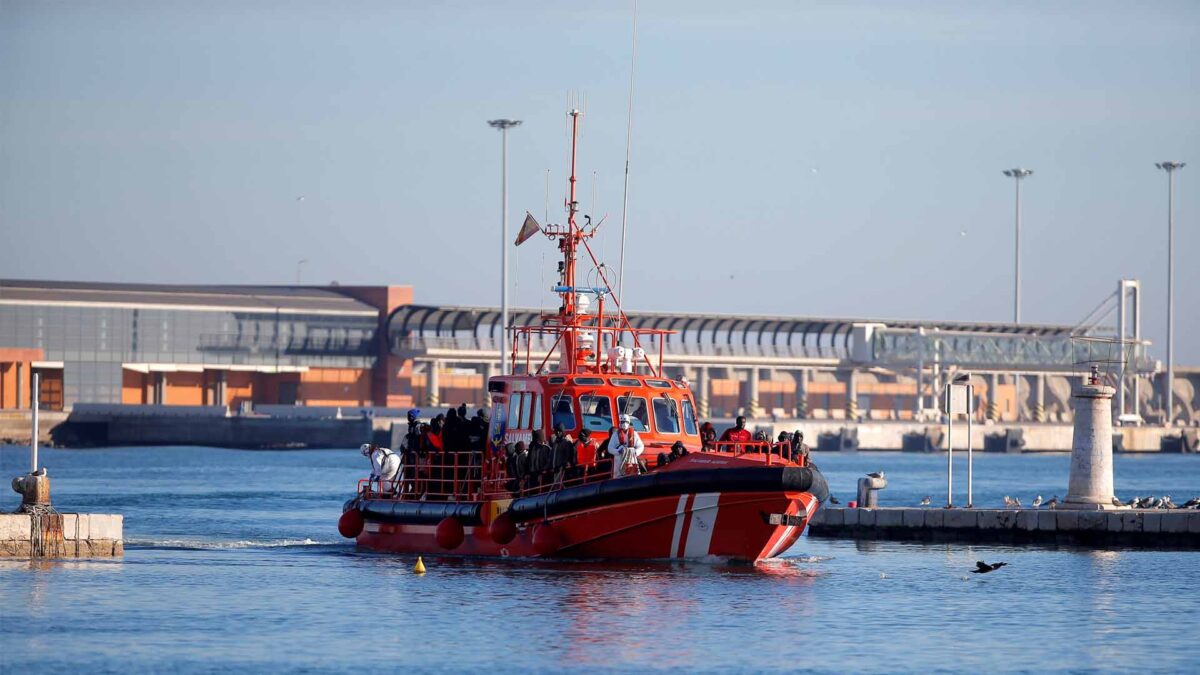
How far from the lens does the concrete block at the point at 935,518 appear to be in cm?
4172

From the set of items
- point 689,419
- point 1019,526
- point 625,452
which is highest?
point 689,419

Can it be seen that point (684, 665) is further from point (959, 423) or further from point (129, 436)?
point (959, 423)

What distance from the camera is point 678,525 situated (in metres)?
31.8

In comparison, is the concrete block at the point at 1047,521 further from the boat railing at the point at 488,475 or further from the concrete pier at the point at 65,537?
the concrete pier at the point at 65,537

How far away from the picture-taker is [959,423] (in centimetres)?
13312

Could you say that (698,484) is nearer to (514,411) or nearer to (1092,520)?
(514,411)

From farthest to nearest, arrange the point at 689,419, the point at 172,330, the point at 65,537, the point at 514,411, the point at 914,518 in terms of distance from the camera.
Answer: the point at 172,330
the point at 914,518
the point at 514,411
the point at 689,419
the point at 65,537

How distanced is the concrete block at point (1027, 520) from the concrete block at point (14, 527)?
2012 cm

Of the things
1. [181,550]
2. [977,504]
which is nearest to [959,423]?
[977,504]

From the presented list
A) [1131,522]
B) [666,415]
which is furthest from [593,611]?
[1131,522]

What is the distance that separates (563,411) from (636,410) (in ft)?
4.27

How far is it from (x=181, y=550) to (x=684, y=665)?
18.0 metres

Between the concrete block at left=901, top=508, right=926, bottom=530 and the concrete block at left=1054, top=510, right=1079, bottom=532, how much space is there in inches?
121

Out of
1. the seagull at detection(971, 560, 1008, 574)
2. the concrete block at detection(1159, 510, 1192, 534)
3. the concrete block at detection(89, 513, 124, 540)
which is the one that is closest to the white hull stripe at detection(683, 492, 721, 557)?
the seagull at detection(971, 560, 1008, 574)
